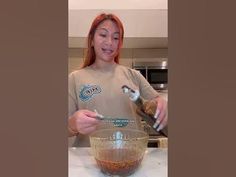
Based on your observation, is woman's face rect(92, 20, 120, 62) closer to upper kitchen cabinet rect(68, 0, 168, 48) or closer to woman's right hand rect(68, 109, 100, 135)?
woman's right hand rect(68, 109, 100, 135)

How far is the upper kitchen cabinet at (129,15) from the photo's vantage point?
63.8 inches

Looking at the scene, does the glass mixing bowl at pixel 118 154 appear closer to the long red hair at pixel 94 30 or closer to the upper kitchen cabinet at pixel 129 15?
the long red hair at pixel 94 30

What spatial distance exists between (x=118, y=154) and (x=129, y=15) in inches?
41.4

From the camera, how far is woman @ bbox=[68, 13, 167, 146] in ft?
3.81

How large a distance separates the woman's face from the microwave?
0.91m

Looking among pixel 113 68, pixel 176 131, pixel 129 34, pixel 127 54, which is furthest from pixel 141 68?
pixel 176 131

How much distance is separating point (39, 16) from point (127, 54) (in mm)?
1830

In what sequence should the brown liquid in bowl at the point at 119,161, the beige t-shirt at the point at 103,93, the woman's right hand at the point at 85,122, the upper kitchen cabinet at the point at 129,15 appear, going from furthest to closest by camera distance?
the upper kitchen cabinet at the point at 129,15, the beige t-shirt at the point at 103,93, the woman's right hand at the point at 85,122, the brown liquid in bowl at the point at 119,161

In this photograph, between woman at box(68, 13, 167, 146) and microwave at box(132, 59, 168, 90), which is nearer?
woman at box(68, 13, 167, 146)

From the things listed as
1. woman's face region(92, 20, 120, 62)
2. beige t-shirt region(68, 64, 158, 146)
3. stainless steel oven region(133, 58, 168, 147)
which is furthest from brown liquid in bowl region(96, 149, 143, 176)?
stainless steel oven region(133, 58, 168, 147)

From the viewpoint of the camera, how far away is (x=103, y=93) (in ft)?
3.85

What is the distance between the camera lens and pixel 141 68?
2090 millimetres

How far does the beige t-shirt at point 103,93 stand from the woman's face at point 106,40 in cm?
7

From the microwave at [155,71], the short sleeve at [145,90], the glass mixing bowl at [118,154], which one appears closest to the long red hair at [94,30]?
the short sleeve at [145,90]
